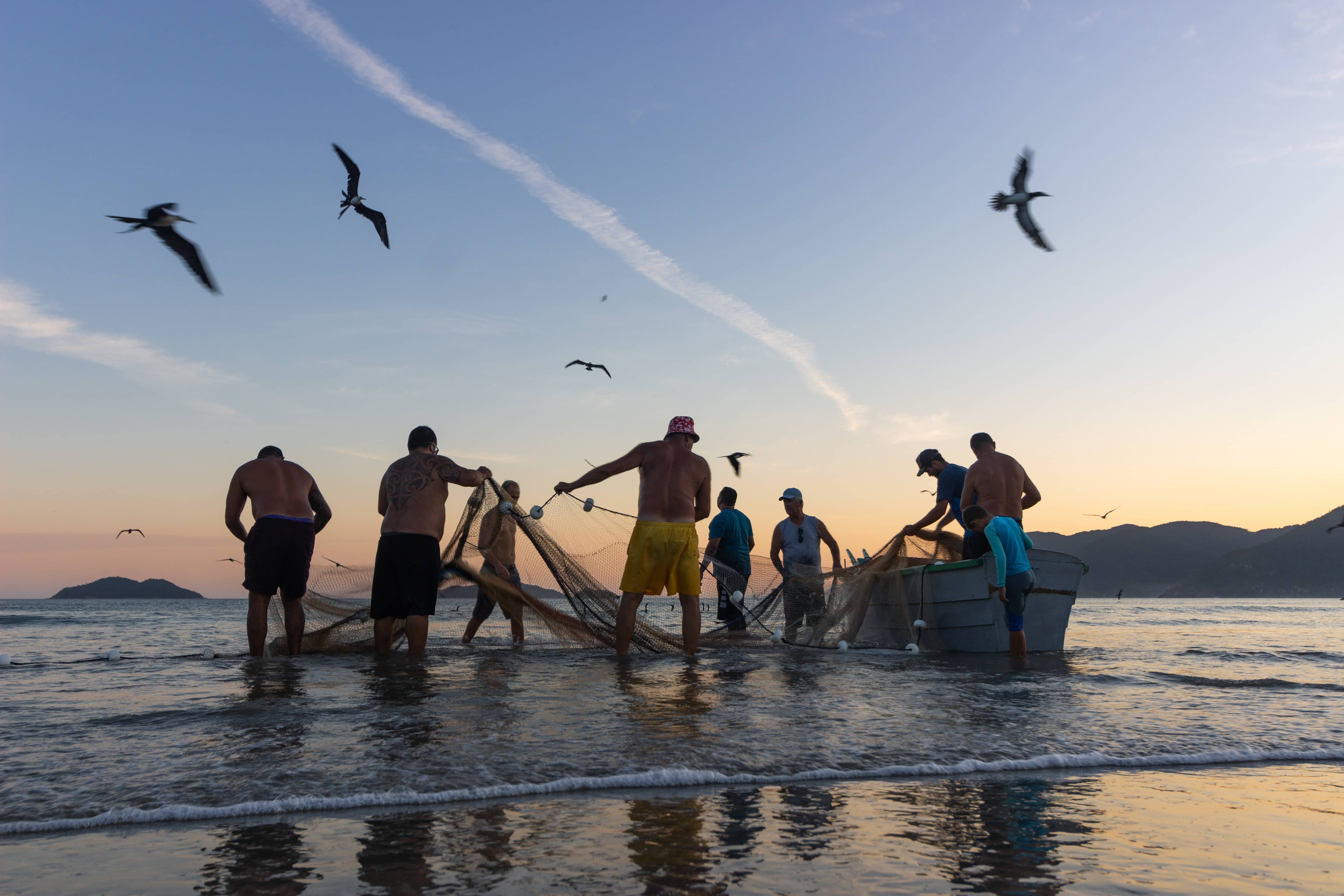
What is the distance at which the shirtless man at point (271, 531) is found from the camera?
26.1 ft

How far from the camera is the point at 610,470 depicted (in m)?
7.97

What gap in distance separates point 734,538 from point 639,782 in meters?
7.94

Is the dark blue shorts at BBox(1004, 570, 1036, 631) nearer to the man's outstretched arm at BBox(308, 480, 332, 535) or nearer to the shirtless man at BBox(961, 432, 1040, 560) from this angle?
the shirtless man at BBox(961, 432, 1040, 560)

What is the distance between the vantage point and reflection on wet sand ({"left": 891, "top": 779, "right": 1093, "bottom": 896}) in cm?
234

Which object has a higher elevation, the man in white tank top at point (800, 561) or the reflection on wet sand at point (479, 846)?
the man in white tank top at point (800, 561)

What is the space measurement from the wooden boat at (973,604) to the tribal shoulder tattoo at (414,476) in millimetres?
5428

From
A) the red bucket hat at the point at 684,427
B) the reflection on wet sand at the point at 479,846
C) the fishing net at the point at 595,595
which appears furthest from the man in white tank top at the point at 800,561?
the reflection on wet sand at the point at 479,846

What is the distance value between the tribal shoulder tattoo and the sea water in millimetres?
1611

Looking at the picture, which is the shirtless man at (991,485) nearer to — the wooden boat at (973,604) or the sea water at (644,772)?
the wooden boat at (973,604)

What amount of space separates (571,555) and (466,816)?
20.2 feet

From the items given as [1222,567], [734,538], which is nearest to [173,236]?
[734,538]

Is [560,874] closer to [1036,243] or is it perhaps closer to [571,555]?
[571,555]

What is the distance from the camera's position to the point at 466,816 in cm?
297

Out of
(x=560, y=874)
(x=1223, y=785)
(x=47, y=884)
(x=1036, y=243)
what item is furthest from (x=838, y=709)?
(x=1036, y=243)
